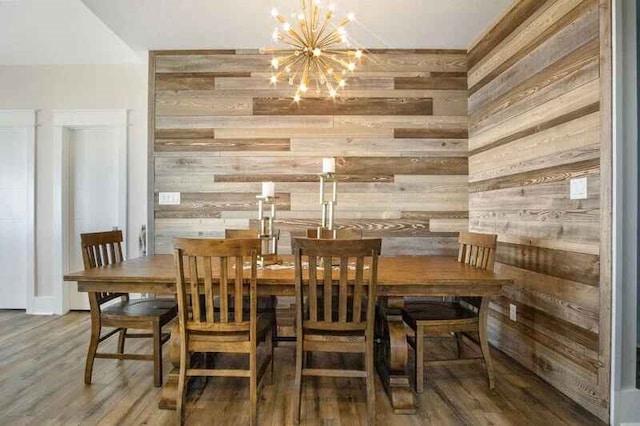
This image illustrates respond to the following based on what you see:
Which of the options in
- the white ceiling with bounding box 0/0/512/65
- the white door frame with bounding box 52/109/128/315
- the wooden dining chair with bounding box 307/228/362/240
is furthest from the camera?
the white door frame with bounding box 52/109/128/315

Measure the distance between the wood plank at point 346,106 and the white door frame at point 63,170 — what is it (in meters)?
1.55

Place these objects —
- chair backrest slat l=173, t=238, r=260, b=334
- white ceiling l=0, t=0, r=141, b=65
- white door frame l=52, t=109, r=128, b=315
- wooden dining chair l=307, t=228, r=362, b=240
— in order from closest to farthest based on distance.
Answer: chair backrest slat l=173, t=238, r=260, b=334, wooden dining chair l=307, t=228, r=362, b=240, white ceiling l=0, t=0, r=141, b=65, white door frame l=52, t=109, r=128, b=315

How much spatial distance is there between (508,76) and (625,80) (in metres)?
1.03

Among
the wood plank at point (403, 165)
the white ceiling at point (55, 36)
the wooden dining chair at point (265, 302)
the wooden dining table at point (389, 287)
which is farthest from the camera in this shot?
the wood plank at point (403, 165)

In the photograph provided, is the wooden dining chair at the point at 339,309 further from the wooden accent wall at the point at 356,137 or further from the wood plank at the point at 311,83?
the wood plank at the point at 311,83

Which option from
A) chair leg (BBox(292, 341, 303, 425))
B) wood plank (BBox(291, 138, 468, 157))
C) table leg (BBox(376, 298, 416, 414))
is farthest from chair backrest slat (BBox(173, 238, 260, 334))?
wood plank (BBox(291, 138, 468, 157))

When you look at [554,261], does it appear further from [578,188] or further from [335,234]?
[335,234]

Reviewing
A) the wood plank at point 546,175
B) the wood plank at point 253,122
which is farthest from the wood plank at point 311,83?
the wood plank at point 546,175

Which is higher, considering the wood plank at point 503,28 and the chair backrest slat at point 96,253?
the wood plank at point 503,28

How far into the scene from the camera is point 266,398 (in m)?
2.25

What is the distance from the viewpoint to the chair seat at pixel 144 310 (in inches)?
93.4

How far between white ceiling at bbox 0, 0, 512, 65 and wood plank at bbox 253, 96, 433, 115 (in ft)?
1.64

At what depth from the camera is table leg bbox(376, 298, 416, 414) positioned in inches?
83.0

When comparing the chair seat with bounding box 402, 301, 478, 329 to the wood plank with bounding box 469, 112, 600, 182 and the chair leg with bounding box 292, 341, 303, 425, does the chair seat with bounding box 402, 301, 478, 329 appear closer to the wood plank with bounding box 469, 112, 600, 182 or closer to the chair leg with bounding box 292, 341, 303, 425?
the chair leg with bounding box 292, 341, 303, 425
